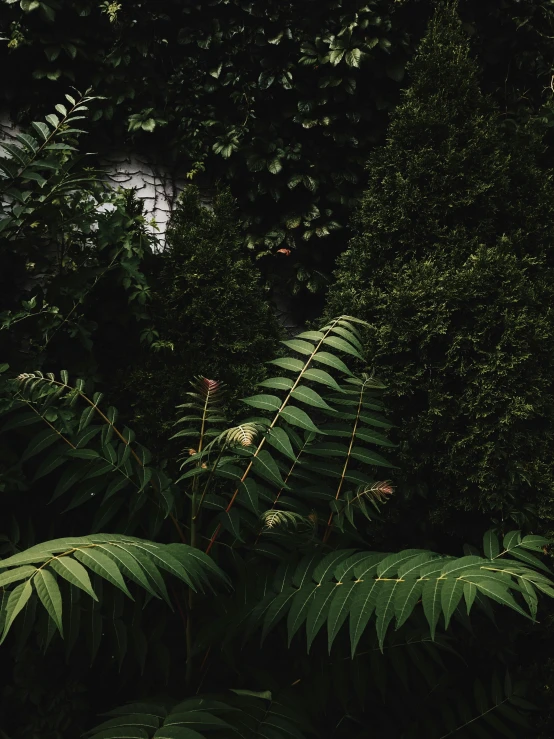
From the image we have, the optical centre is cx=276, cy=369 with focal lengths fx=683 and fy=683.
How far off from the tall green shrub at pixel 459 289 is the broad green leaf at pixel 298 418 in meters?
0.86

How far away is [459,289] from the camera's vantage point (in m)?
2.84

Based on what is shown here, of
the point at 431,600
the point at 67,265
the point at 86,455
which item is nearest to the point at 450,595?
the point at 431,600

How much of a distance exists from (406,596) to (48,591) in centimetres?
84

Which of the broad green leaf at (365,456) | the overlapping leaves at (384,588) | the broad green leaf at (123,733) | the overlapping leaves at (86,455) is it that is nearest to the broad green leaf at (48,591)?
the broad green leaf at (123,733)

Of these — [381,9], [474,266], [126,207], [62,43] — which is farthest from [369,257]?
[62,43]

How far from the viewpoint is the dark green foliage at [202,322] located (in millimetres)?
3199

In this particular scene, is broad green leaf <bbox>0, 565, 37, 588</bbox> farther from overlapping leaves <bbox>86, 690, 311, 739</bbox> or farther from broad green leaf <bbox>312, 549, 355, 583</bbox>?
broad green leaf <bbox>312, 549, 355, 583</bbox>

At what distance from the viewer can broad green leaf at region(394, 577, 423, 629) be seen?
1.63 meters

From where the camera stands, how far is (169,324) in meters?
3.35

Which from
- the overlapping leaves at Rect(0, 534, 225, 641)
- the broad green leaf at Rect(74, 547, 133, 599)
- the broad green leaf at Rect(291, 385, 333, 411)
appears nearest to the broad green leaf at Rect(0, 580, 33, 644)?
the overlapping leaves at Rect(0, 534, 225, 641)

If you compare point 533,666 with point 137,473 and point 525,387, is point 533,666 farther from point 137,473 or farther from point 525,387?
point 137,473

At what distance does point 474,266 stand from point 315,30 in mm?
1837

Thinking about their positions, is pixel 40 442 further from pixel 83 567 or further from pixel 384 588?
pixel 384 588

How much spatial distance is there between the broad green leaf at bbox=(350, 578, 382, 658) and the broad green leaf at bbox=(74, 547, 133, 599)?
0.55 metres
